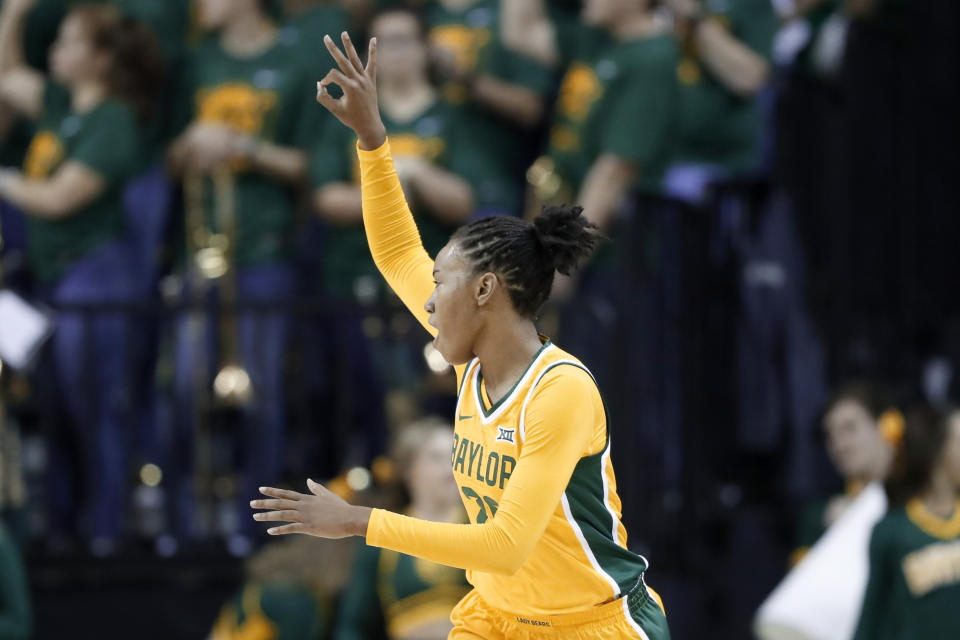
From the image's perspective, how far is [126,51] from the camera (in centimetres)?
700

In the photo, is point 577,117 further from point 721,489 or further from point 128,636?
point 128,636

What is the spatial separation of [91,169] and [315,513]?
13.7ft

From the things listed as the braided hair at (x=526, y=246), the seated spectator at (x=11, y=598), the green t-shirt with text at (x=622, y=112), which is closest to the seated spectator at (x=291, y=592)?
the seated spectator at (x=11, y=598)

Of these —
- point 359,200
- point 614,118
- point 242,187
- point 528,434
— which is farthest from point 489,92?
A: point 528,434

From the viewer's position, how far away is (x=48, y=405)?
6727 millimetres

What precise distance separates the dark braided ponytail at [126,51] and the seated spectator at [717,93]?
7.88 feet

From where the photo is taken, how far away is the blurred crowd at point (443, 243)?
6605 millimetres

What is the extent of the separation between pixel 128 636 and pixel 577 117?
9.95 feet


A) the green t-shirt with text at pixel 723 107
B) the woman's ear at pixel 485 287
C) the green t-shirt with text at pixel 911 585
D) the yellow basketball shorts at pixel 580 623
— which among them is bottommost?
the green t-shirt with text at pixel 911 585

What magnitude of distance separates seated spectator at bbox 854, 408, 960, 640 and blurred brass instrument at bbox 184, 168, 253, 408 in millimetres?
2827

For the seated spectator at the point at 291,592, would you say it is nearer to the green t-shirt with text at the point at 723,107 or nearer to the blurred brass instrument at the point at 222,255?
the blurred brass instrument at the point at 222,255

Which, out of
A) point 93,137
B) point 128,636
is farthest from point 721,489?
point 93,137

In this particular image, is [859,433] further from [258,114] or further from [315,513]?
[315,513]

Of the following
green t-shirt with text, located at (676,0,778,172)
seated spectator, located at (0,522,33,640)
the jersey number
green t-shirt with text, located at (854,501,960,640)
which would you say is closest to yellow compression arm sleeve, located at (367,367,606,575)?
the jersey number
